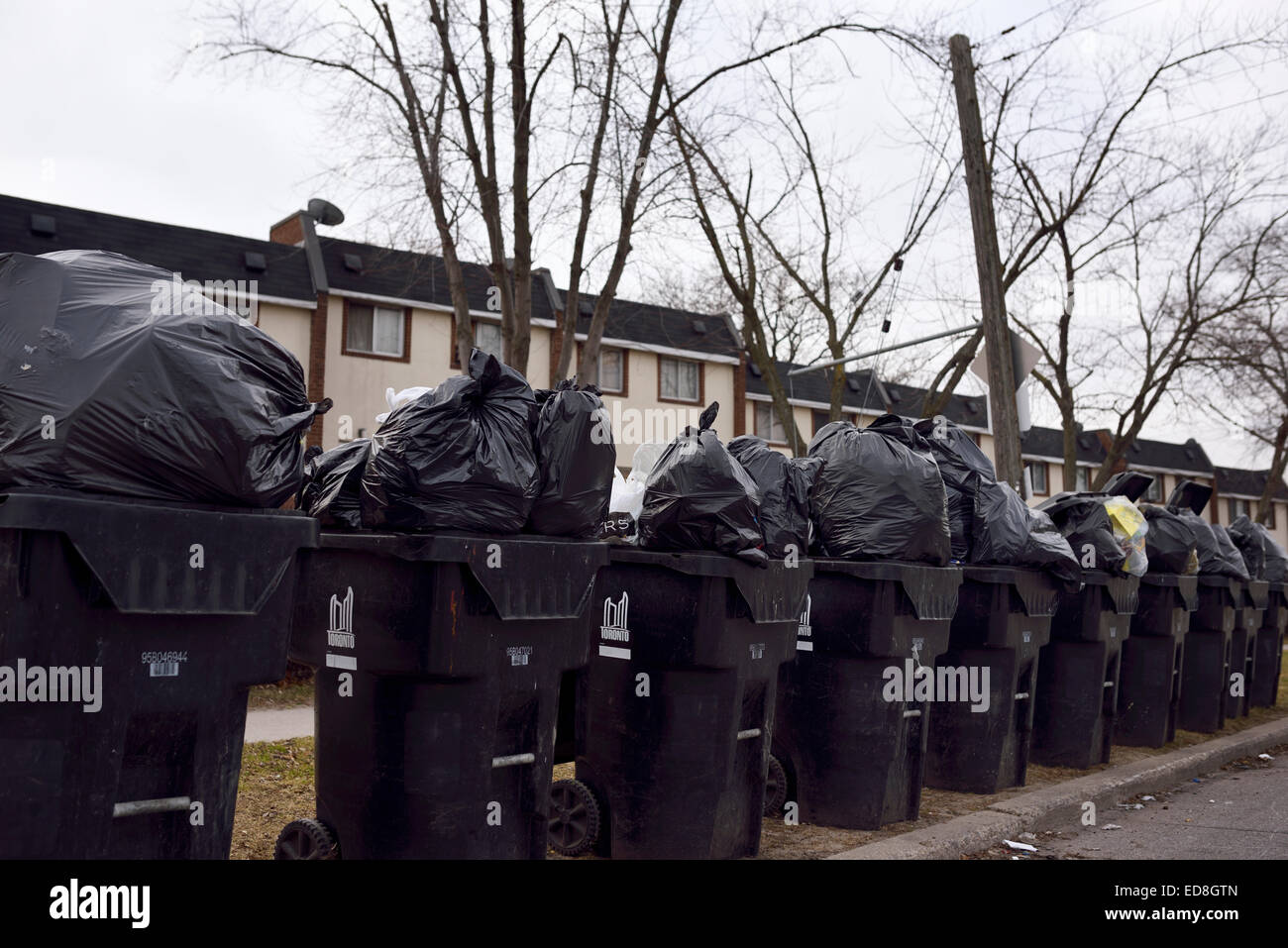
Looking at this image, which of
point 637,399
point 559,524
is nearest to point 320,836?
point 559,524

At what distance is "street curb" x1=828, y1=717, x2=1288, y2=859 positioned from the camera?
15.6 feet

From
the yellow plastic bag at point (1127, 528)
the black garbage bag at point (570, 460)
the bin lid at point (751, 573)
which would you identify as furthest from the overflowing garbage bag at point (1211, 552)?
the black garbage bag at point (570, 460)

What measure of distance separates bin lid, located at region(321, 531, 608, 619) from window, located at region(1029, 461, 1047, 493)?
38.6 meters

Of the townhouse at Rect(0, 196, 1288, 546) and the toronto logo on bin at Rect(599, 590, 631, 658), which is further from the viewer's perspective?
the townhouse at Rect(0, 196, 1288, 546)

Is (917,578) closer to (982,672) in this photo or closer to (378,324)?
(982,672)

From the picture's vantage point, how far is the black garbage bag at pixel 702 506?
14.1ft

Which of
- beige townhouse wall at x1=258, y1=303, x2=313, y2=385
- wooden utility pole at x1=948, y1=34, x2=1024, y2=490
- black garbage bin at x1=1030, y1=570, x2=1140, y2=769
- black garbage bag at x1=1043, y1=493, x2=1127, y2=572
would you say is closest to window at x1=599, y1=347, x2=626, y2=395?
beige townhouse wall at x1=258, y1=303, x2=313, y2=385

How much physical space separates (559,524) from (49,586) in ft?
5.45

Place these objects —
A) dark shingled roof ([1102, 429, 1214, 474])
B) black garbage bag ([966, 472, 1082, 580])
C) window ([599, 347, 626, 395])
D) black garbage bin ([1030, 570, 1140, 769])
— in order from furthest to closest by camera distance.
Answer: dark shingled roof ([1102, 429, 1214, 474]), window ([599, 347, 626, 395]), black garbage bin ([1030, 570, 1140, 769]), black garbage bag ([966, 472, 1082, 580])

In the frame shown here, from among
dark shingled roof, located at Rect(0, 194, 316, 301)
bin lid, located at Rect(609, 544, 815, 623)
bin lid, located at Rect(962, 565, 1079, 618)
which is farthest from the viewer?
dark shingled roof, located at Rect(0, 194, 316, 301)

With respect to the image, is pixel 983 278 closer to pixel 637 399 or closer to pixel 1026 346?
pixel 1026 346

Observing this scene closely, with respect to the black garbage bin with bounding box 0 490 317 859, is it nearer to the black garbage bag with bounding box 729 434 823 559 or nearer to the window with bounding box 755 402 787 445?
the black garbage bag with bounding box 729 434 823 559

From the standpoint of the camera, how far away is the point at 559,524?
3.83 meters
